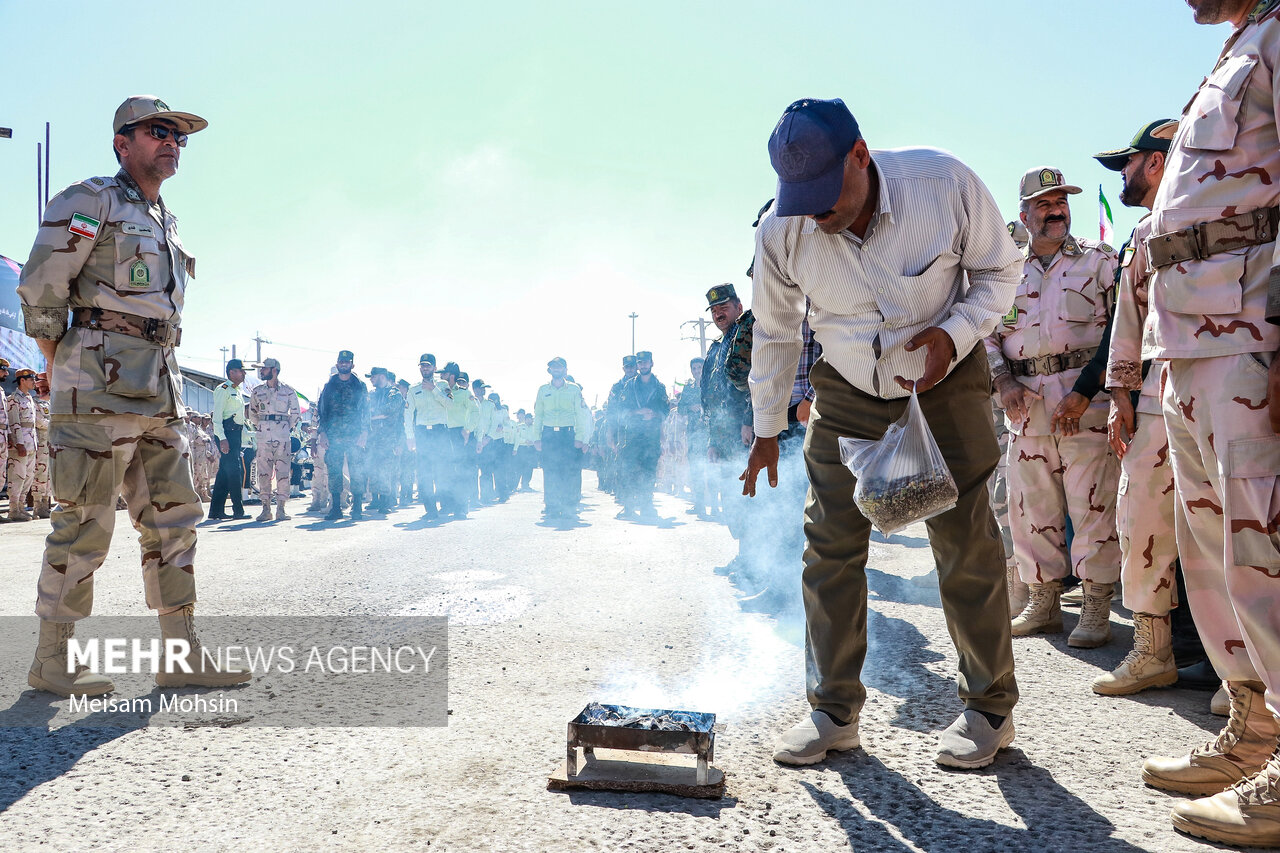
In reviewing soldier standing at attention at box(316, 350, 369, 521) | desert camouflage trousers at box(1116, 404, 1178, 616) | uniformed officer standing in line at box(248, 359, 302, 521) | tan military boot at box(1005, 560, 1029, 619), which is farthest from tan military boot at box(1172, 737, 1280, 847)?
uniformed officer standing in line at box(248, 359, 302, 521)

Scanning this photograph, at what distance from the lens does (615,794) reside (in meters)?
2.28

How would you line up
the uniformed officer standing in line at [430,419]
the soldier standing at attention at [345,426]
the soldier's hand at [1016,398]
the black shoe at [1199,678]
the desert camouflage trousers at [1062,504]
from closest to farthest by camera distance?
the black shoe at [1199,678] → the desert camouflage trousers at [1062,504] → the soldier's hand at [1016,398] → the soldier standing at attention at [345,426] → the uniformed officer standing in line at [430,419]

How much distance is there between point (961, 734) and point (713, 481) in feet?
31.1

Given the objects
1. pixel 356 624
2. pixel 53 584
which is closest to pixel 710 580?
pixel 356 624

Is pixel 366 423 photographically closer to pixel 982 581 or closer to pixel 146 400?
pixel 146 400

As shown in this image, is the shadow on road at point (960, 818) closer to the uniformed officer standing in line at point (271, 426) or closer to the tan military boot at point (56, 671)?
the tan military boot at point (56, 671)

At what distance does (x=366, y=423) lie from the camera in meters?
12.1

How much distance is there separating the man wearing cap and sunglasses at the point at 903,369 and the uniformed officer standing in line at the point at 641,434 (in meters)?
9.66

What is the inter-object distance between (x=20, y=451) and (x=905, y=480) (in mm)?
13580

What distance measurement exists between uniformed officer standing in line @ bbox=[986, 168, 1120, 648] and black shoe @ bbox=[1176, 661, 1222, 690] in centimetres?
58

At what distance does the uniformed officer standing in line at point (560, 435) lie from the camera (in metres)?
12.5

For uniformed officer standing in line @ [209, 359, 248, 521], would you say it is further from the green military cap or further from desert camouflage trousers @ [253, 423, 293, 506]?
the green military cap

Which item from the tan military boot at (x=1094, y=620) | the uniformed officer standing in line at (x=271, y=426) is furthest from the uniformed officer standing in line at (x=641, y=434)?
the tan military boot at (x=1094, y=620)

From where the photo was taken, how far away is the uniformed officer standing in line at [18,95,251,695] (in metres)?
3.27
